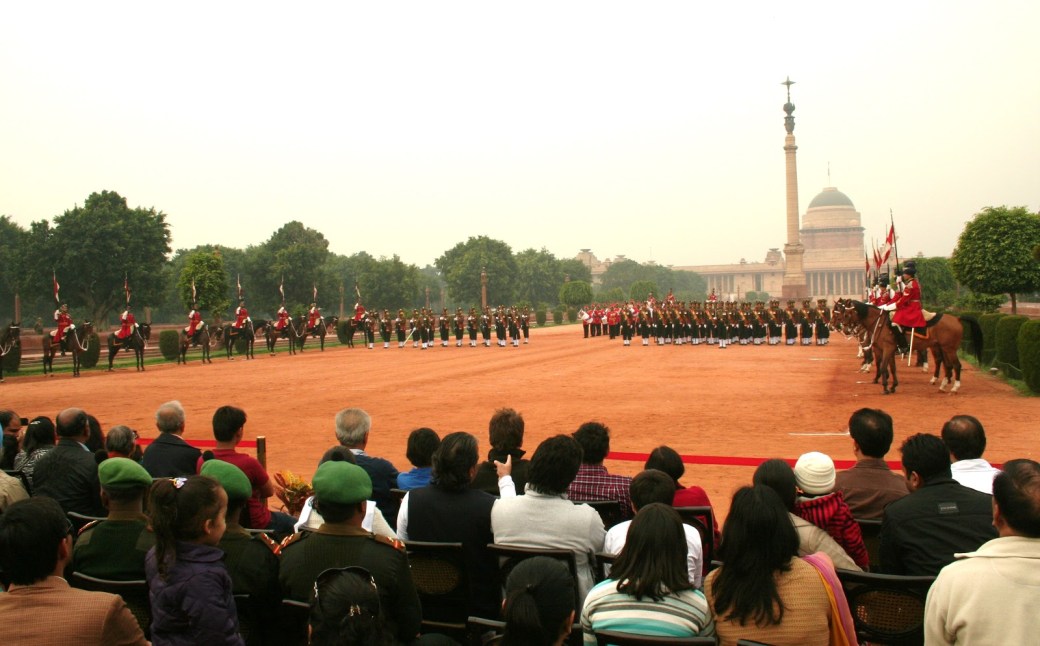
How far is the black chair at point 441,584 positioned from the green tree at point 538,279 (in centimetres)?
8390

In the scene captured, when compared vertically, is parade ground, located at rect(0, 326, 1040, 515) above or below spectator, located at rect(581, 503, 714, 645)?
below

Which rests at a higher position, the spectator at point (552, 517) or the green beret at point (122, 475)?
the green beret at point (122, 475)

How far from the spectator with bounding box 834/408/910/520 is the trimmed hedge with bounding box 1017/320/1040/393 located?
1228 cm

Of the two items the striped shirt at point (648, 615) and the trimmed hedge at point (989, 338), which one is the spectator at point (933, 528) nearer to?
the striped shirt at point (648, 615)

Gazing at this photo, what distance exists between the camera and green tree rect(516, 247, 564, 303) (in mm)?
90062

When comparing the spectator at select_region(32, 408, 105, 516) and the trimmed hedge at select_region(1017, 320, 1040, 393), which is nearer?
the spectator at select_region(32, 408, 105, 516)

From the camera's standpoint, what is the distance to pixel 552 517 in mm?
4152

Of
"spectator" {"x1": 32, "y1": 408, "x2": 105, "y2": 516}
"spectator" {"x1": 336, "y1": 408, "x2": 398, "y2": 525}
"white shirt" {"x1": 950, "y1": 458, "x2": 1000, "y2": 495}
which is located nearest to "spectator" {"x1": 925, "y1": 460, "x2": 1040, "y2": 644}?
"white shirt" {"x1": 950, "y1": 458, "x2": 1000, "y2": 495}

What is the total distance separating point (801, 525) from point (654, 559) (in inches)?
42.5

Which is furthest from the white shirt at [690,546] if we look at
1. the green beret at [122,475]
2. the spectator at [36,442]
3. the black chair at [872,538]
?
the spectator at [36,442]

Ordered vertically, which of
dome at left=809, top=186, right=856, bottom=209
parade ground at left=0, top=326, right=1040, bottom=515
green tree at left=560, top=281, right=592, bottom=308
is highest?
dome at left=809, top=186, right=856, bottom=209

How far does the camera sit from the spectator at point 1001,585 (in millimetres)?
2666

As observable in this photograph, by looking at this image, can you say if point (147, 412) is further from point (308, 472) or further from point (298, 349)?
Answer: point (298, 349)

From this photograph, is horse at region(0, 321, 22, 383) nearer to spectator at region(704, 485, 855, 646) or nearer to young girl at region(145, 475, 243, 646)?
young girl at region(145, 475, 243, 646)
